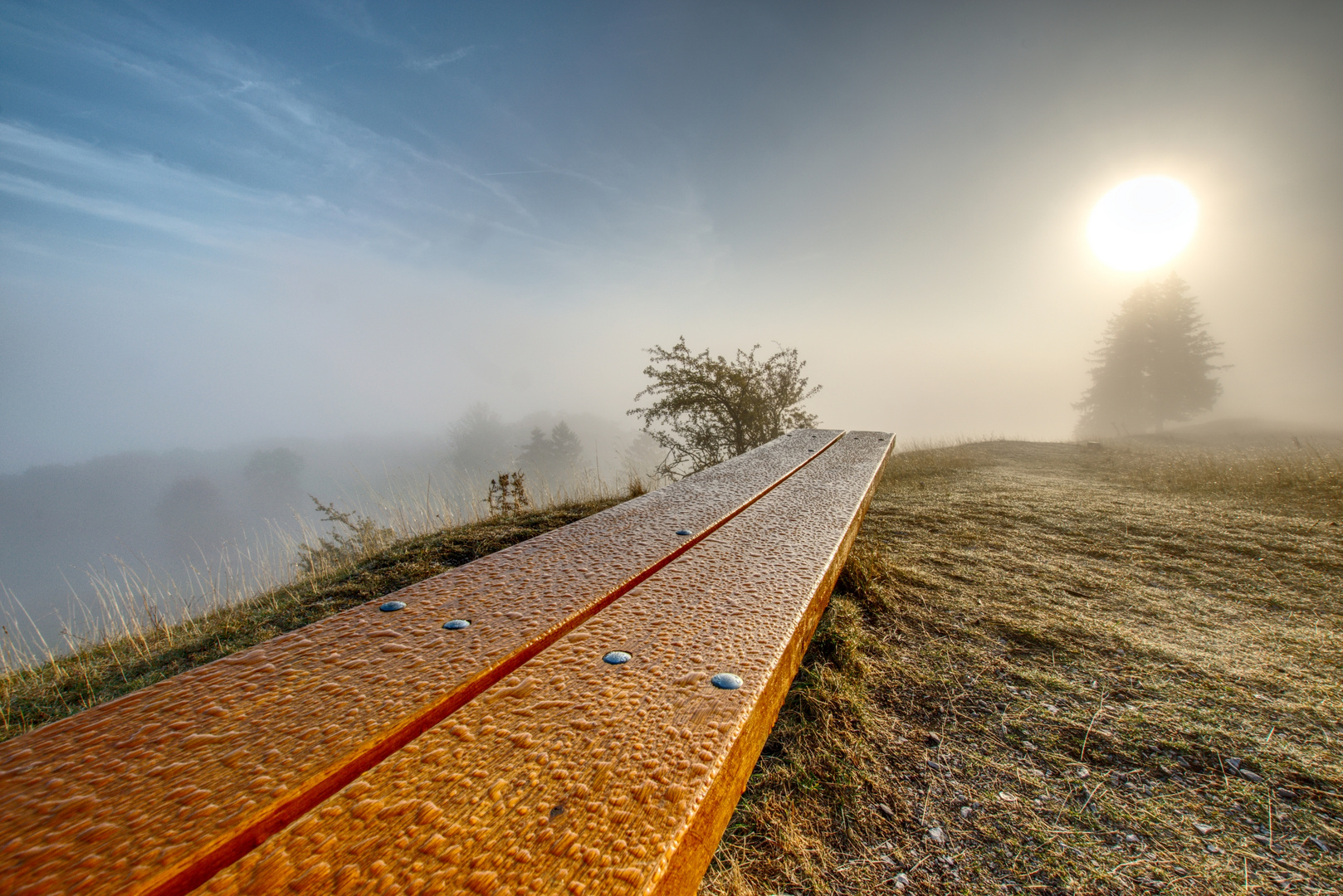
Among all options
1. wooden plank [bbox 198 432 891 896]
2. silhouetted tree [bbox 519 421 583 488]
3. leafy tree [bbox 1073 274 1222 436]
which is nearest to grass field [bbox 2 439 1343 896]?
wooden plank [bbox 198 432 891 896]

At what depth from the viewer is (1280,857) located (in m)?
1.12

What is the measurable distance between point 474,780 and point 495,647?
28 centimetres

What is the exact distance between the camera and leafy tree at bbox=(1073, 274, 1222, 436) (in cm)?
2352

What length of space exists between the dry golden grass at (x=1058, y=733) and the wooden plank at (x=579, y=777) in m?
0.57

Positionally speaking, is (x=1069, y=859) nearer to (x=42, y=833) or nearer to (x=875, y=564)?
(x=875, y=564)

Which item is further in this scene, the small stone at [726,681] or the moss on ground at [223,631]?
the moss on ground at [223,631]

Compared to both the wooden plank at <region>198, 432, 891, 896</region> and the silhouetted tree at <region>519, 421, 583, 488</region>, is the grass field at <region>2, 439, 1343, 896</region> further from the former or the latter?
the silhouetted tree at <region>519, 421, 583, 488</region>

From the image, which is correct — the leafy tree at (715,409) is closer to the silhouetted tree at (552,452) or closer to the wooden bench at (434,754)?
the wooden bench at (434,754)

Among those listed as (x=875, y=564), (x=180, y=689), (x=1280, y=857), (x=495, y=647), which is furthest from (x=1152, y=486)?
(x=180, y=689)

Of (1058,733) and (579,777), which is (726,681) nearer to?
(579,777)

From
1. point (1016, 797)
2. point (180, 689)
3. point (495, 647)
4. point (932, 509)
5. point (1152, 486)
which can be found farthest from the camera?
point (1152, 486)

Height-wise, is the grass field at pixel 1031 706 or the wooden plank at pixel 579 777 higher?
the wooden plank at pixel 579 777

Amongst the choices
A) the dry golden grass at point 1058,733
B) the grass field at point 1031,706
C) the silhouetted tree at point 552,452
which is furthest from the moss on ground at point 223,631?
the silhouetted tree at point 552,452

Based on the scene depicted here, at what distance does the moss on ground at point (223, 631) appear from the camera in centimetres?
222
